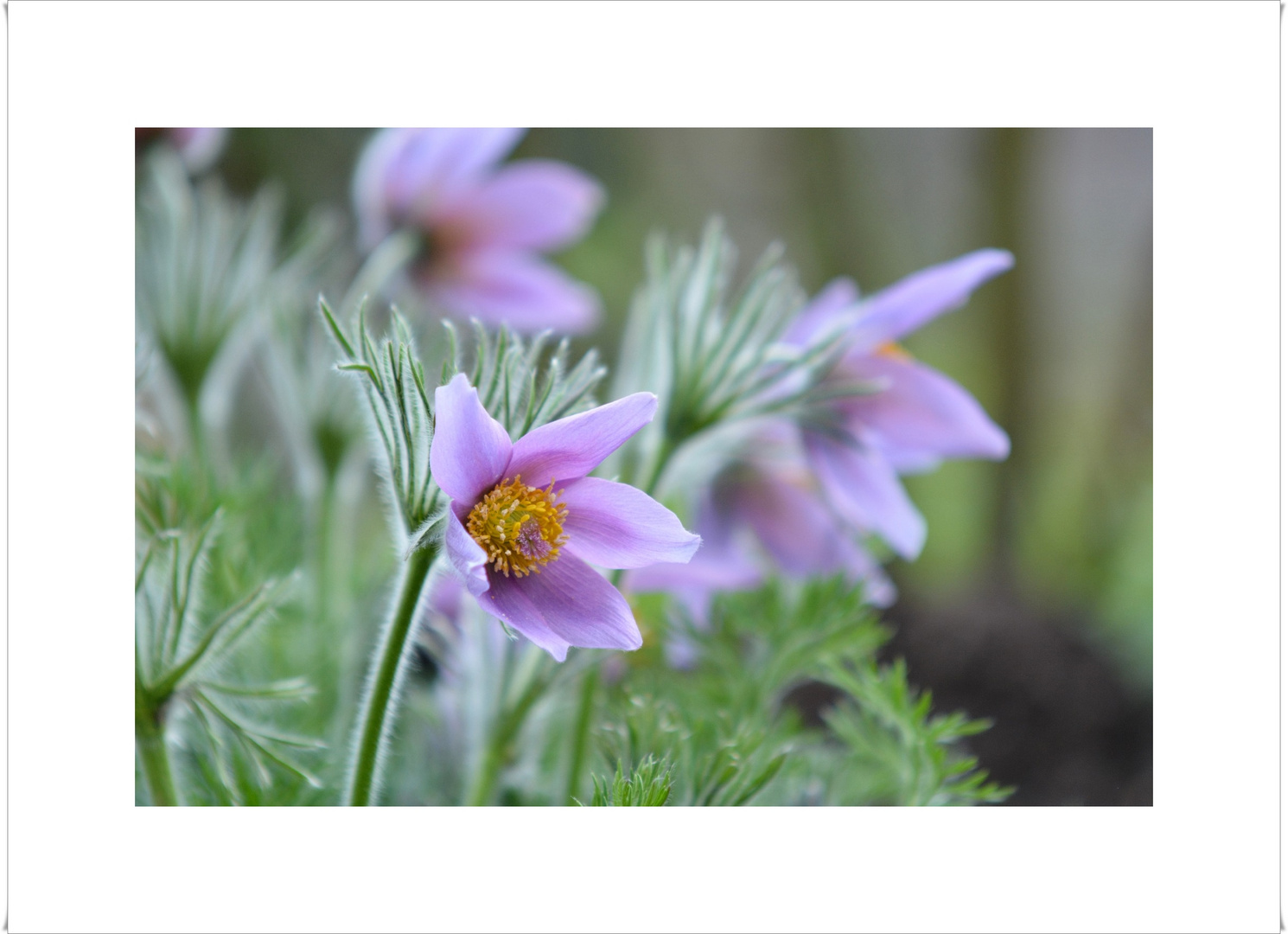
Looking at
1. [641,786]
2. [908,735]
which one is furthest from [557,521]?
[908,735]

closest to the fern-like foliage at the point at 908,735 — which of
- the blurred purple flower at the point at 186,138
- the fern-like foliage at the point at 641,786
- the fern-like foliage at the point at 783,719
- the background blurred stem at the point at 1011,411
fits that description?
the fern-like foliage at the point at 783,719

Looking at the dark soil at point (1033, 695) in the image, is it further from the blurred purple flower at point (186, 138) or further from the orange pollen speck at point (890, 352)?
the blurred purple flower at point (186, 138)

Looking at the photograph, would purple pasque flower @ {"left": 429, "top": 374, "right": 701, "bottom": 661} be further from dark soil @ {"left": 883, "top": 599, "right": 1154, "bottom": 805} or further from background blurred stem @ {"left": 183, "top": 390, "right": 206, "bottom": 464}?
dark soil @ {"left": 883, "top": 599, "right": 1154, "bottom": 805}

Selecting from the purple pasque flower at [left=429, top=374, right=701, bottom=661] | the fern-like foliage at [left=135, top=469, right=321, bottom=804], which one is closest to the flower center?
the purple pasque flower at [left=429, top=374, right=701, bottom=661]

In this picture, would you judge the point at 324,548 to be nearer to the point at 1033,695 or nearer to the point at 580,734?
the point at 580,734

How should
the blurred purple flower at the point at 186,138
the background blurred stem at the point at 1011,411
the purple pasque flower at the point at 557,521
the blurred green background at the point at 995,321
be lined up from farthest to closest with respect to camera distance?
the background blurred stem at the point at 1011,411
the blurred green background at the point at 995,321
the blurred purple flower at the point at 186,138
the purple pasque flower at the point at 557,521

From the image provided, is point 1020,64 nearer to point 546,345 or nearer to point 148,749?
point 546,345
